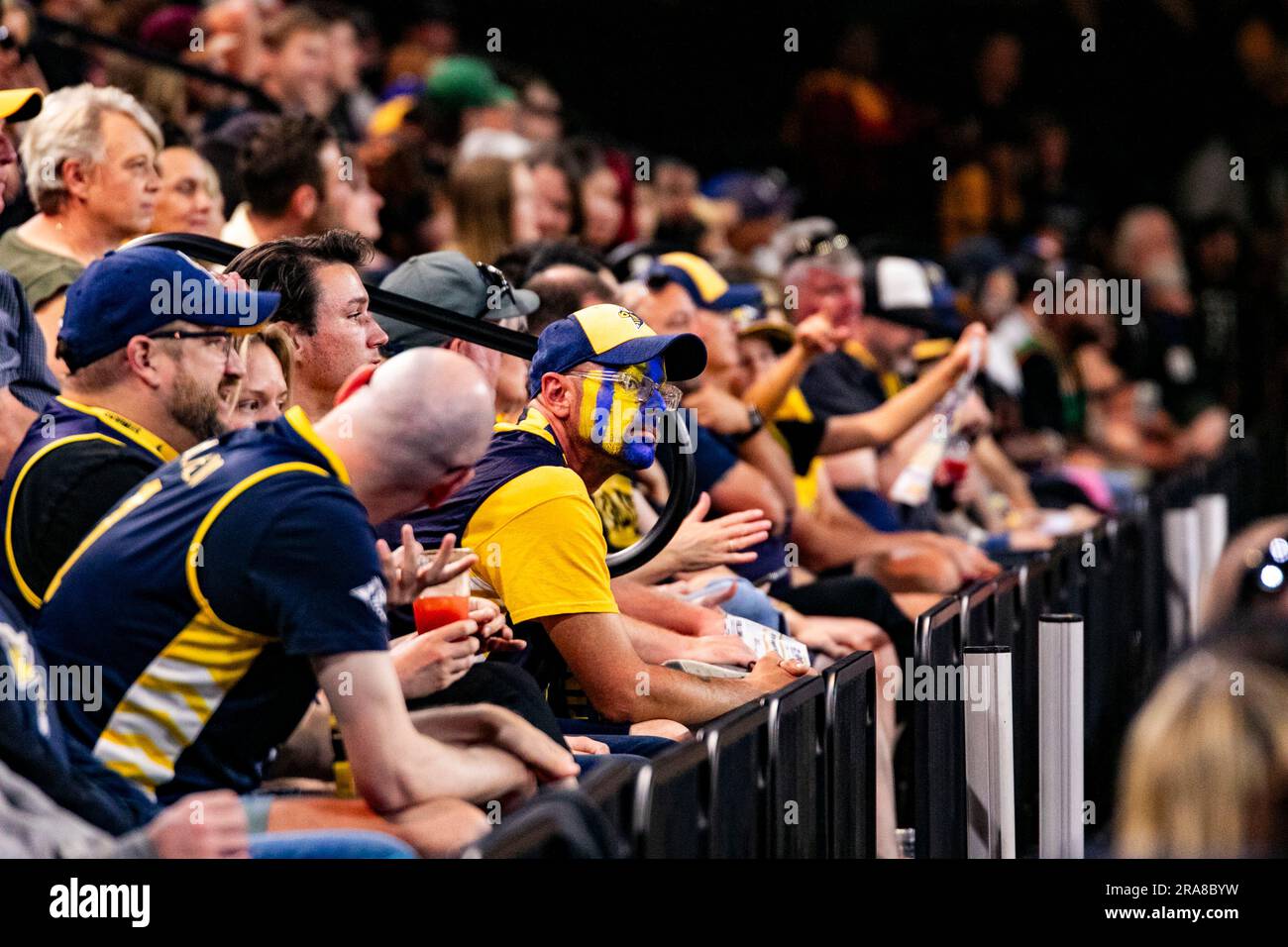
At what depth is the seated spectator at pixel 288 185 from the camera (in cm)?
571

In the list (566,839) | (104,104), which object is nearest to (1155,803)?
(566,839)

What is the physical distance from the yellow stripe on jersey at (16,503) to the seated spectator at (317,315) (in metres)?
0.63

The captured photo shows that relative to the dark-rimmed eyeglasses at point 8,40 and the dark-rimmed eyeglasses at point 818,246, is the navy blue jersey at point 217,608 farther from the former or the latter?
the dark-rimmed eyeglasses at point 818,246

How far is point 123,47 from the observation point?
672cm

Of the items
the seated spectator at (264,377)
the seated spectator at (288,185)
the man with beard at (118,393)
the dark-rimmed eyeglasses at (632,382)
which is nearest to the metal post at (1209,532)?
the seated spectator at (288,185)

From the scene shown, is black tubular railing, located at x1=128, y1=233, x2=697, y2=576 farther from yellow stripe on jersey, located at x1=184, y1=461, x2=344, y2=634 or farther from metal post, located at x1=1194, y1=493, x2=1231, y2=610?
metal post, located at x1=1194, y1=493, x2=1231, y2=610

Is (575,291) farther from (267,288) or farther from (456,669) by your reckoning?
(456,669)

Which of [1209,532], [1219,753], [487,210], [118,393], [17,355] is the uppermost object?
[487,210]

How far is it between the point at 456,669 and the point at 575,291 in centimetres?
223

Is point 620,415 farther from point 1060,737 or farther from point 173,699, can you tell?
point 173,699

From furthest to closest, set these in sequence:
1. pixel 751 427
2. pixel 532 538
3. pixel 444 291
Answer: pixel 751 427, pixel 444 291, pixel 532 538

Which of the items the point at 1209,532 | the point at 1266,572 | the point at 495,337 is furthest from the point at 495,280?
the point at 1209,532

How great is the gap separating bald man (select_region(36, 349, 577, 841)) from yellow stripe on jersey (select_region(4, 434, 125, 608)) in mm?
473

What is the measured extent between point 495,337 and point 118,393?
3.74 feet
